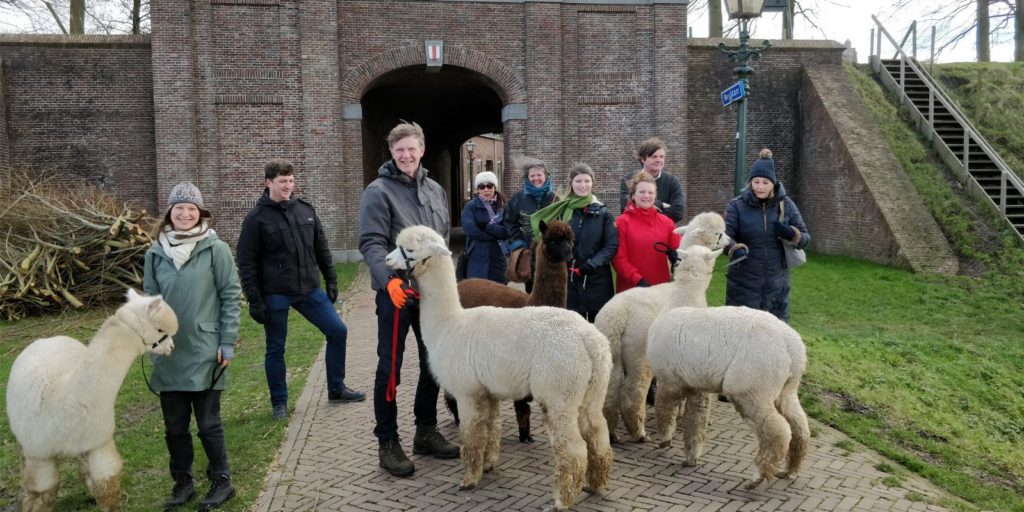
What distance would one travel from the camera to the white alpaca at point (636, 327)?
18.6ft

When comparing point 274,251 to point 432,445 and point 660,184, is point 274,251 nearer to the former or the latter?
point 432,445

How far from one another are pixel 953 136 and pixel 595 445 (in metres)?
18.5

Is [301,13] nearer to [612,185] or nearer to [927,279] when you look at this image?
[612,185]

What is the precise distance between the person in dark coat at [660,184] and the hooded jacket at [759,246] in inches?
29.7

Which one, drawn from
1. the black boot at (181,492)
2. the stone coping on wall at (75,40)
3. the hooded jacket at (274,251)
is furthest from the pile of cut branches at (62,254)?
the black boot at (181,492)

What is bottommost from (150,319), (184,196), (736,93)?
(150,319)

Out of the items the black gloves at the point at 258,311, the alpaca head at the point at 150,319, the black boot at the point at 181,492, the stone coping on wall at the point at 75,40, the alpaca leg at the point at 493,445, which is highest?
the stone coping on wall at the point at 75,40

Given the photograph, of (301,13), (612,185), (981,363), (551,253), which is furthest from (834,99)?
(551,253)

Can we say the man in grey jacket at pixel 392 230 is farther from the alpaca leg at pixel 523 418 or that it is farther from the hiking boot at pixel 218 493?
the hiking boot at pixel 218 493

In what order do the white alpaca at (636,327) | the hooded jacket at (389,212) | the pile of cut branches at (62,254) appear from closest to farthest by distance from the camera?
the hooded jacket at (389,212), the white alpaca at (636,327), the pile of cut branches at (62,254)

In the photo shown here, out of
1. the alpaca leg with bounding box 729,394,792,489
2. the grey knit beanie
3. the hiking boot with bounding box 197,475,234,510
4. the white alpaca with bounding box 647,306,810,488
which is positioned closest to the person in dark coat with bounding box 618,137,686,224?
the white alpaca with bounding box 647,306,810,488

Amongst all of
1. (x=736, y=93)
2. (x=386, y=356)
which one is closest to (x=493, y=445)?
(x=386, y=356)

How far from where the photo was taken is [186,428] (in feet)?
15.8

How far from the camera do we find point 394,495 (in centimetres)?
490
